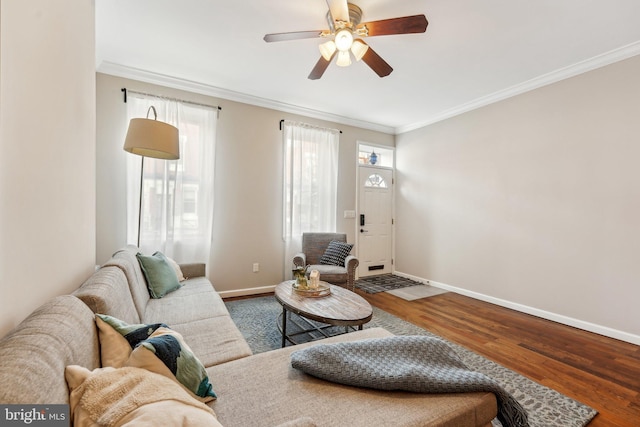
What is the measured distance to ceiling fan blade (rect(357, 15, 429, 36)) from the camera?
181 centimetres

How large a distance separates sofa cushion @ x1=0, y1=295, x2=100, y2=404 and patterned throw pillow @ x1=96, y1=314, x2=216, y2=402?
0.05 m

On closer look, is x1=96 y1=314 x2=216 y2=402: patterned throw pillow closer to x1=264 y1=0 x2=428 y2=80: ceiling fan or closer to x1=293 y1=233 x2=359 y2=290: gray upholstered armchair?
x1=264 y1=0 x2=428 y2=80: ceiling fan

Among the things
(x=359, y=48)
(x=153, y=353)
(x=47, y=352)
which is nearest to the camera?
(x=47, y=352)

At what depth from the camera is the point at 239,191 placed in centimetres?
376

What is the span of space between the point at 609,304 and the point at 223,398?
11.9 feet

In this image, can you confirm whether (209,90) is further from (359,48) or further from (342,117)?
(359,48)

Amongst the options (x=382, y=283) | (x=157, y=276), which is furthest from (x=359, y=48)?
(x=382, y=283)

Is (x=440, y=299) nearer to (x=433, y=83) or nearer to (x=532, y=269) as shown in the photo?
(x=532, y=269)

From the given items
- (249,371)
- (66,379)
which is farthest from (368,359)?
(66,379)

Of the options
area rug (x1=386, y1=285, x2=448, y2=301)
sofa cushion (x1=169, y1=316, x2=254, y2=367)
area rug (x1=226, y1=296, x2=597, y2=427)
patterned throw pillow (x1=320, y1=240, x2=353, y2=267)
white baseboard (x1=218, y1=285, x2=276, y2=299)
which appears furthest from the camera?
area rug (x1=386, y1=285, x2=448, y2=301)

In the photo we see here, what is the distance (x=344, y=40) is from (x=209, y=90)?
2215 mm

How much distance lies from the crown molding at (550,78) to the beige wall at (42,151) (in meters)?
4.25

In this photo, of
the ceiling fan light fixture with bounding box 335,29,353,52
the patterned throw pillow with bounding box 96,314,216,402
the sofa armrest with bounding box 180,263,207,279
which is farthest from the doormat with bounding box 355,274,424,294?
the patterned throw pillow with bounding box 96,314,216,402

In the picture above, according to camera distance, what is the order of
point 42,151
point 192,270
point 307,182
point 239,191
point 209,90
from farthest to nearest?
point 307,182 → point 239,191 → point 209,90 → point 192,270 → point 42,151
